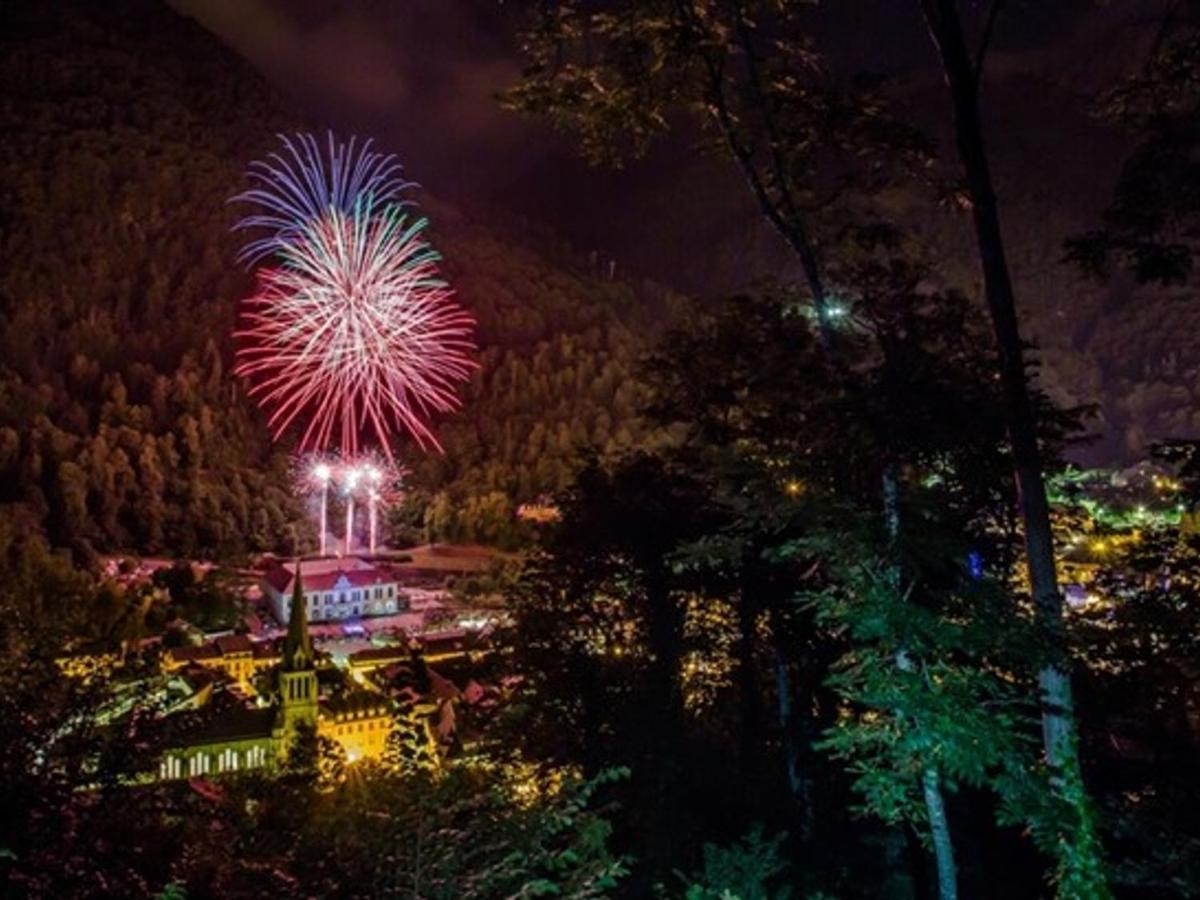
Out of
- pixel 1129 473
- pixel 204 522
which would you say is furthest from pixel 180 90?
pixel 1129 473

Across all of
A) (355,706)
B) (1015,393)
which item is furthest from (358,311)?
(1015,393)

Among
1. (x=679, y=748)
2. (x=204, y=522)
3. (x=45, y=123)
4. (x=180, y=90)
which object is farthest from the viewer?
(x=180, y=90)

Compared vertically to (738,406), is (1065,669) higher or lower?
lower

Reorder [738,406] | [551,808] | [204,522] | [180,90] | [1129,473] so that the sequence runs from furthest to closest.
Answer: [180,90], [204,522], [1129,473], [738,406], [551,808]

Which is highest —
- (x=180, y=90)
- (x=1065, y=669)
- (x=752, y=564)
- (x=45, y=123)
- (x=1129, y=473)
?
(x=180, y=90)

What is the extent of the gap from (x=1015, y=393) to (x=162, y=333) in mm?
74553

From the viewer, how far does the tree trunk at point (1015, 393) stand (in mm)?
4879

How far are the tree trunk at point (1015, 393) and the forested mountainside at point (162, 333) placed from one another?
4316cm

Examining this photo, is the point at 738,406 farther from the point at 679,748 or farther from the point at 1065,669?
the point at 1065,669

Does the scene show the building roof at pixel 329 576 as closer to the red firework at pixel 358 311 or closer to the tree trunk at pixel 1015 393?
the red firework at pixel 358 311

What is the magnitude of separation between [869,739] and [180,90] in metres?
112

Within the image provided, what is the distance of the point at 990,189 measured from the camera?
5.66 meters

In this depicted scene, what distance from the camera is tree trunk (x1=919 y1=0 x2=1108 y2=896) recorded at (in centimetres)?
488

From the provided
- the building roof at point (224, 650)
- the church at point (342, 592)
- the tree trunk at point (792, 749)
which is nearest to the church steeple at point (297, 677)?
the building roof at point (224, 650)
